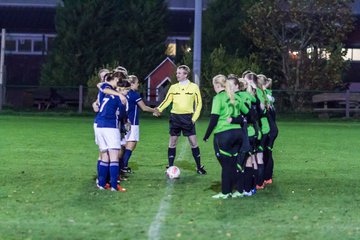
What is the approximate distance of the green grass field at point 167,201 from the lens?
8.02 meters

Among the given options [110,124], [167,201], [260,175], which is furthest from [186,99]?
[167,201]

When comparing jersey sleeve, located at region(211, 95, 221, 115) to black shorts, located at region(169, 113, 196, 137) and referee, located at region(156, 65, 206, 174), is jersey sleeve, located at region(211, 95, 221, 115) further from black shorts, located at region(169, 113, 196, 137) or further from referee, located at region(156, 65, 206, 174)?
black shorts, located at region(169, 113, 196, 137)

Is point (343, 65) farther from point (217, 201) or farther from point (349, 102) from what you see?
point (217, 201)

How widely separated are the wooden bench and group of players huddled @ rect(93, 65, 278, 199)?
77.3 feet

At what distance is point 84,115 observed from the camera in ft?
113

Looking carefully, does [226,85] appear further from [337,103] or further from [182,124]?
[337,103]

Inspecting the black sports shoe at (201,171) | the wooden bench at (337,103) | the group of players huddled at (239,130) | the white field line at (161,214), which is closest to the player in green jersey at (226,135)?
the group of players huddled at (239,130)

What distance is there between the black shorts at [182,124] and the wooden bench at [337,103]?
74.4ft

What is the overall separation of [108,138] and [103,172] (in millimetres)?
543

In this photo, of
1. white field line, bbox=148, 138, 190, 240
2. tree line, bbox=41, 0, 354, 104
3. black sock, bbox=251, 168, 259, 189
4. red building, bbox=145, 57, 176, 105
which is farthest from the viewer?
red building, bbox=145, 57, 176, 105

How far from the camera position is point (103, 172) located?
35.8 ft

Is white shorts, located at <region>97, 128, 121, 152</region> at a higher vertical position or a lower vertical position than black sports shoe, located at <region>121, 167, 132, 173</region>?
higher

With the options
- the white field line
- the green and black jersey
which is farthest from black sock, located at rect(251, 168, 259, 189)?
the white field line

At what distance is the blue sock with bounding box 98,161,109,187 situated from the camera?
1088 cm
